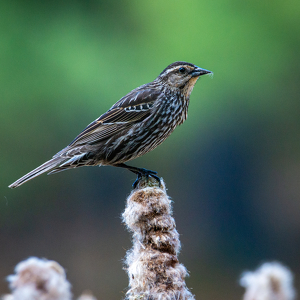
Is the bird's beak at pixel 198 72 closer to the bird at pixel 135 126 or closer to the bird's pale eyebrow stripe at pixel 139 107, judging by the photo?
the bird at pixel 135 126

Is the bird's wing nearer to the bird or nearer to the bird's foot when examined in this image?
the bird

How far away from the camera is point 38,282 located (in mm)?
1025

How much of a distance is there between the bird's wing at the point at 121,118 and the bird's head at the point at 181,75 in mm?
155

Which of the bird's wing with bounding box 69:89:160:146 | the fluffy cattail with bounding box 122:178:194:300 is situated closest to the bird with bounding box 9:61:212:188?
the bird's wing with bounding box 69:89:160:146

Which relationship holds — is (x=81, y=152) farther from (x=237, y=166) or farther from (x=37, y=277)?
(x=237, y=166)

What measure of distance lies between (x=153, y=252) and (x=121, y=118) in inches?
63.4

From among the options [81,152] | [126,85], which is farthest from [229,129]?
[81,152]

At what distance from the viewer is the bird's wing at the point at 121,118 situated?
2955mm

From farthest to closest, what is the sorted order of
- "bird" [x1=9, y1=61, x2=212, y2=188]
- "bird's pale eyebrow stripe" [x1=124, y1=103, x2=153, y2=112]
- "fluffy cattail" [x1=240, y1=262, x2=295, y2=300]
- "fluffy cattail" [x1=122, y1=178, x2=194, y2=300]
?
"bird's pale eyebrow stripe" [x1=124, y1=103, x2=153, y2=112] → "bird" [x1=9, y1=61, x2=212, y2=188] → "fluffy cattail" [x1=122, y1=178, x2=194, y2=300] → "fluffy cattail" [x1=240, y1=262, x2=295, y2=300]

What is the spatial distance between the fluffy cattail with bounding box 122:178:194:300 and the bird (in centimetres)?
98

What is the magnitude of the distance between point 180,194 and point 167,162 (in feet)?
1.51

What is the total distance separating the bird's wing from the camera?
9.70 ft

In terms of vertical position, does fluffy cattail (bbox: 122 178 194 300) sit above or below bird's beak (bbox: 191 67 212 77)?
below

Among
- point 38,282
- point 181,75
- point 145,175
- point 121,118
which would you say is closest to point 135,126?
point 121,118
